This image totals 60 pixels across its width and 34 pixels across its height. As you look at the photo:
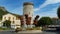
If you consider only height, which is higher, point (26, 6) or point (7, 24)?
point (26, 6)

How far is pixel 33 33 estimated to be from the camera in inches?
833

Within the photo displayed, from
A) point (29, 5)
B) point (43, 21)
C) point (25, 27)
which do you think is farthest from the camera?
point (43, 21)

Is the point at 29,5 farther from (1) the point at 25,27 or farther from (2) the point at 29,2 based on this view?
(1) the point at 25,27

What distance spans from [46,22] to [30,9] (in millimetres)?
15899

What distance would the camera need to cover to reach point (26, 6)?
125ft

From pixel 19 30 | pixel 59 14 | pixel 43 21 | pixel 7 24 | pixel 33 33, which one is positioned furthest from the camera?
pixel 7 24

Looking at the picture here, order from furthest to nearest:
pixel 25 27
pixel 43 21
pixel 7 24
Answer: pixel 7 24
pixel 43 21
pixel 25 27

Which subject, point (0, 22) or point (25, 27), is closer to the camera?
point (25, 27)

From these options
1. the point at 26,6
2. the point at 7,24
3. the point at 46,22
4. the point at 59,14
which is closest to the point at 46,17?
the point at 46,22

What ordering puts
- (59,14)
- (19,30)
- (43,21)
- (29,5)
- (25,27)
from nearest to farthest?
(19,30), (25,27), (29,5), (59,14), (43,21)

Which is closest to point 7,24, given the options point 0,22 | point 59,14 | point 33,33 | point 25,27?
point 0,22

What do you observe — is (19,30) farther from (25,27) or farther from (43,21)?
(43,21)

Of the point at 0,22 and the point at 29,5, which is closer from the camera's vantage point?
the point at 29,5

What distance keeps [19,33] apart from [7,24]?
3398 cm
